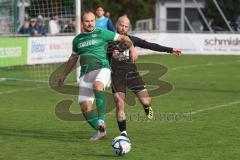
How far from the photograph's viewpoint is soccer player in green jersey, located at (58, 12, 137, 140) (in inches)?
444

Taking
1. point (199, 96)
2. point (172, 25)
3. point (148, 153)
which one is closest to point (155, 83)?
point (199, 96)

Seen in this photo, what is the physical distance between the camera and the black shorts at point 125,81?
37.8 feet

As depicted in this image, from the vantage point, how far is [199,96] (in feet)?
59.0

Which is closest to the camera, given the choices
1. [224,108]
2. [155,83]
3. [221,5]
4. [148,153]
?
[148,153]

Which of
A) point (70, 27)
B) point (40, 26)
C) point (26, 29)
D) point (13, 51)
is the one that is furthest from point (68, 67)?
point (70, 27)

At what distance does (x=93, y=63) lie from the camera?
11398 mm

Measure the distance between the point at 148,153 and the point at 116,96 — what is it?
52.8 inches

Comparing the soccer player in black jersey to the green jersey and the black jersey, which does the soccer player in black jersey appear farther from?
the green jersey

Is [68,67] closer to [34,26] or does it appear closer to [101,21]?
[101,21]

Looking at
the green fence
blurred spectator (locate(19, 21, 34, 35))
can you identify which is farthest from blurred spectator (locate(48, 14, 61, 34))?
the green fence

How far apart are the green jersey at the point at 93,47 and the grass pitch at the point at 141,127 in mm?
1204

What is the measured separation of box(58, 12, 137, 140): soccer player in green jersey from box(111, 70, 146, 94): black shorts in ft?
0.63

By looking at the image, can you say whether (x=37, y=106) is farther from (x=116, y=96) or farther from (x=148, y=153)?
(x=148, y=153)

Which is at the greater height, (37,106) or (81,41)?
(81,41)
